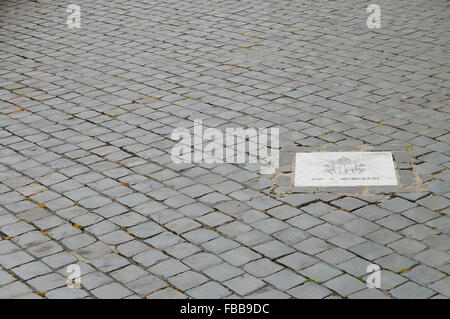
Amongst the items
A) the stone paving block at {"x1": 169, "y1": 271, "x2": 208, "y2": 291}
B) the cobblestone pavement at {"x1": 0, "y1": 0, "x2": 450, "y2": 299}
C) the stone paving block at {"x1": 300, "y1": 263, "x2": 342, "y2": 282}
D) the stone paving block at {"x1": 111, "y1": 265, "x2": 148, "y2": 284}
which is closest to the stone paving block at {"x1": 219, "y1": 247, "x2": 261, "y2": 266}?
the cobblestone pavement at {"x1": 0, "y1": 0, "x2": 450, "y2": 299}

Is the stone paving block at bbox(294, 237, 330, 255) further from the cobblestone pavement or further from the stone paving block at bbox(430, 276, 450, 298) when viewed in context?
the stone paving block at bbox(430, 276, 450, 298)

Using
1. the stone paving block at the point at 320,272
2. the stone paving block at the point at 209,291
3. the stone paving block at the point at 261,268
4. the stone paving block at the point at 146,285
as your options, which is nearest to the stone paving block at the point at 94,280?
the stone paving block at the point at 146,285

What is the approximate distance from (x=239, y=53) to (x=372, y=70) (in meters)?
2.16

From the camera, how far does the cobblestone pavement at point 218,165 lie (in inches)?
234

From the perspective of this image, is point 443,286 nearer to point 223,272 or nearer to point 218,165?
point 223,272

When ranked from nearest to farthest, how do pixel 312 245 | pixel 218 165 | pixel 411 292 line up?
pixel 411 292 → pixel 312 245 → pixel 218 165

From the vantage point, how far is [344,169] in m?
7.57

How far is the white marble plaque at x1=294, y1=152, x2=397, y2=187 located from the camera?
7.33m

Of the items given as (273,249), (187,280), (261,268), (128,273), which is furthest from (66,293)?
(273,249)

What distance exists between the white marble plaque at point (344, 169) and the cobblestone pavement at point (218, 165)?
17cm

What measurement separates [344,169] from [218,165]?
1362 millimetres

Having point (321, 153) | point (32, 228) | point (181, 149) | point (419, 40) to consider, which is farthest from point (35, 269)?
point (419, 40)
